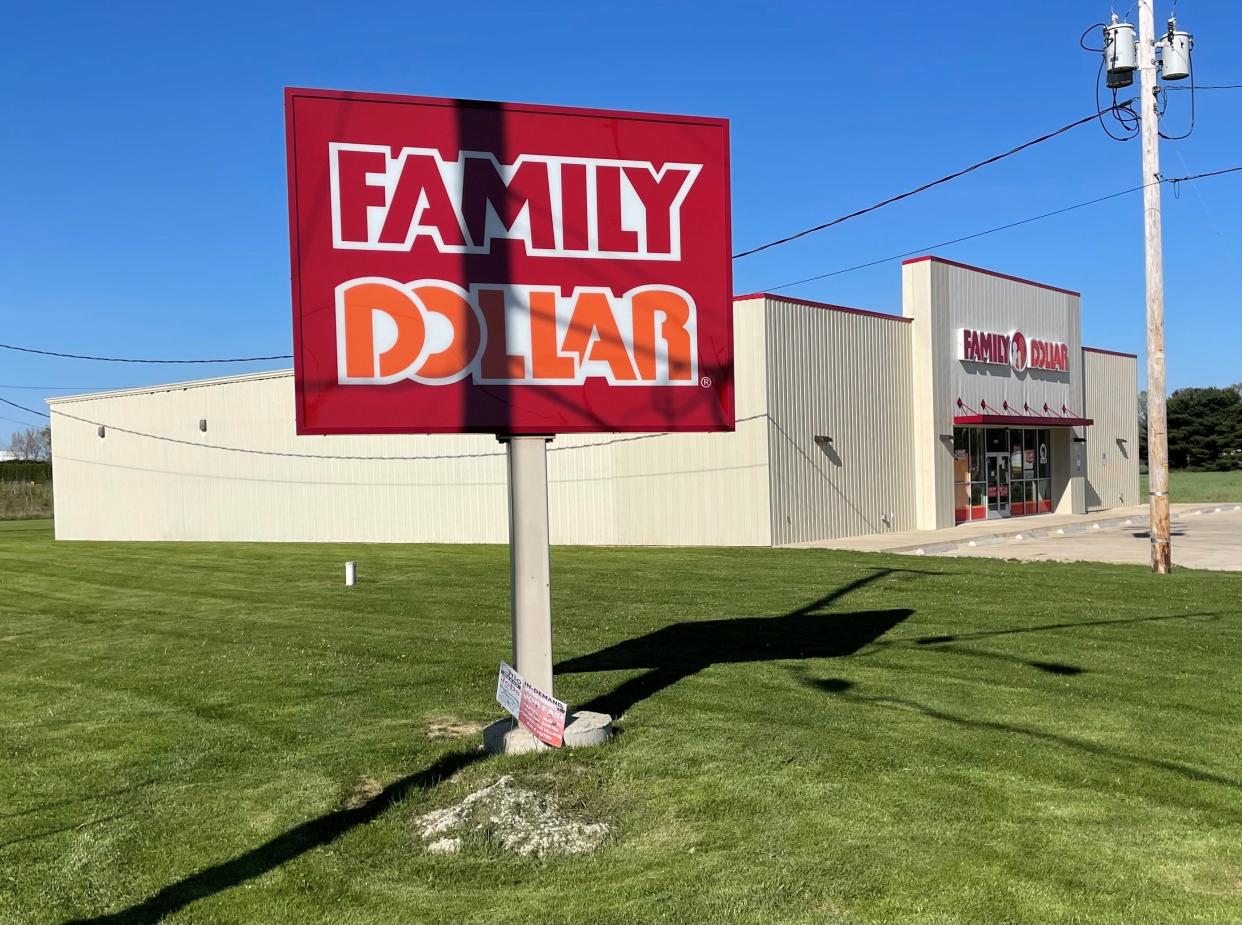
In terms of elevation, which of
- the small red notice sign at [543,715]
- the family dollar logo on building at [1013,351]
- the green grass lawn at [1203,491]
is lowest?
the green grass lawn at [1203,491]

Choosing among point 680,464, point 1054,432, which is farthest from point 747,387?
point 1054,432

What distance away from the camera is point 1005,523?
96.6 ft

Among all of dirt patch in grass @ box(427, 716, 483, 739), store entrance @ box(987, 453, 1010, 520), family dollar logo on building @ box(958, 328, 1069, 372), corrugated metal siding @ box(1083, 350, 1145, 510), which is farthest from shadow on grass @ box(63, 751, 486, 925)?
corrugated metal siding @ box(1083, 350, 1145, 510)

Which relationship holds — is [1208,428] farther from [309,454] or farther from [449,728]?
[449,728]

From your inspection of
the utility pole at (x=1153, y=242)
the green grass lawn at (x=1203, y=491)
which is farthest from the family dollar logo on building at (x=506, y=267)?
the green grass lawn at (x=1203, y=491)

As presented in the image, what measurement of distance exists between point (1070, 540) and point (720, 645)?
1670 cm

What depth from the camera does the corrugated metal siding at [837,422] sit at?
79.0ft

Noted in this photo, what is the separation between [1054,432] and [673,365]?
1210 inches

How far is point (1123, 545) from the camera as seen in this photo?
22.1 meters

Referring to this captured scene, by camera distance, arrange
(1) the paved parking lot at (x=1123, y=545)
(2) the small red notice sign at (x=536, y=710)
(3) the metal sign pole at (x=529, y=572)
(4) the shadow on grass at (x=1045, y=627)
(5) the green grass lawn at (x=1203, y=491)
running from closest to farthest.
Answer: (2) the small red notice sign at (x=536, y=710), (3) the metal sign pole at (x=529, y=572), (4) the shadow on grass at (x=1045, y=627), (1) the paved parking lot at (x=1123, y=545), (5) the green grass lawn at (x=1203, y=491)

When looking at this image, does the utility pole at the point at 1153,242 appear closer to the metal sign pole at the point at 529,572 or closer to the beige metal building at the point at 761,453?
the beige metal building at the point at 761,453

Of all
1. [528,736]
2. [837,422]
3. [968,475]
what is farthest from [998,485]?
[528,736]

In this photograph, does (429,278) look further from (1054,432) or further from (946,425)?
(1054,432)

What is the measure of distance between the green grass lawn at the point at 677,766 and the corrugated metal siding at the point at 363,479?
39.4 ft
